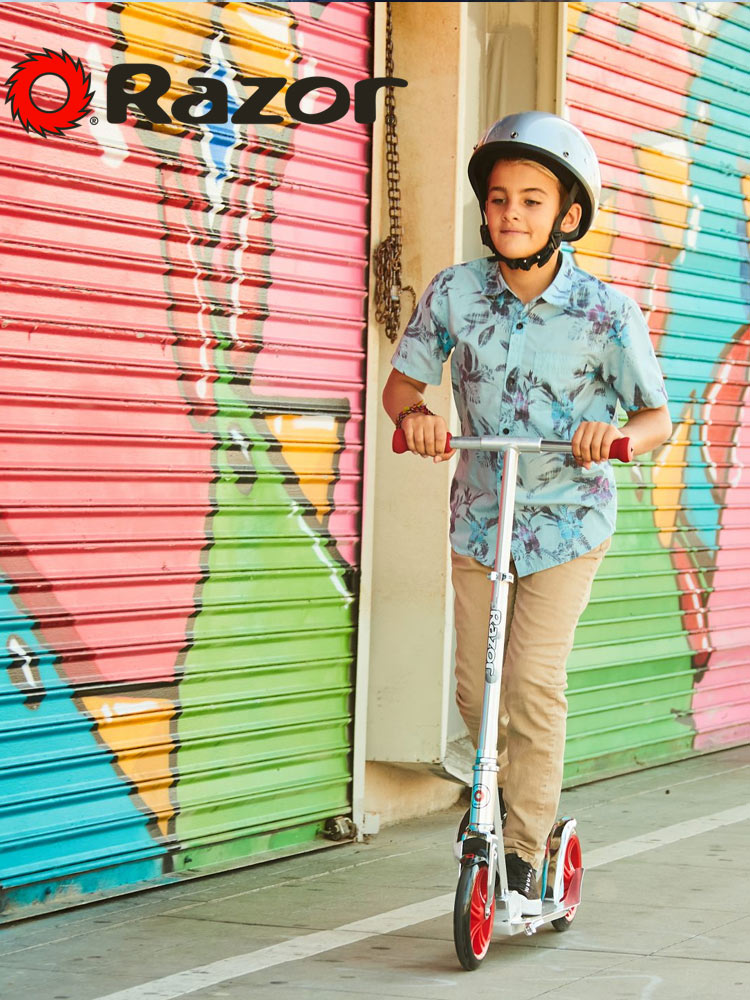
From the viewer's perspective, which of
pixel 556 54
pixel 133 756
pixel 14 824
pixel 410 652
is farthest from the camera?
pixel 556 54

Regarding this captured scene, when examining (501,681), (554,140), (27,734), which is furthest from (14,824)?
(554,140)

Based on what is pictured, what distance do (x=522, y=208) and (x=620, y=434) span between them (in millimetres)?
657

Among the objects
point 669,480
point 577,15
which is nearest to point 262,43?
point 577,15

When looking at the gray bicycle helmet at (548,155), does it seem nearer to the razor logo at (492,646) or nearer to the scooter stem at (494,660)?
the scooter stem at (494,660)

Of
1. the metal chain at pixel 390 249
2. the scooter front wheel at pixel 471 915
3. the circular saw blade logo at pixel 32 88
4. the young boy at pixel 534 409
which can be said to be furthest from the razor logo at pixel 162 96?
the scooter front wheel at pixel 471 915

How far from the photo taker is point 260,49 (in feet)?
19.7

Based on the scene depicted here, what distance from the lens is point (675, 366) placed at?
8656mm

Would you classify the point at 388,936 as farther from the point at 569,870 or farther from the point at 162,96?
the point at 162,96

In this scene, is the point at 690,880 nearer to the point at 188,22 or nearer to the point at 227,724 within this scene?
the point at 227,724

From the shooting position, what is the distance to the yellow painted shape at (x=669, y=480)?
852 centimetres

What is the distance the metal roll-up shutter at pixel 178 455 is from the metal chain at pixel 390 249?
76 millimetres

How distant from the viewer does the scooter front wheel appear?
4.34 m

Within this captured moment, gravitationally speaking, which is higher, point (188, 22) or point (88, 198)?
point (188, 22)

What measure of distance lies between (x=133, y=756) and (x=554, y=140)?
7.27ft
